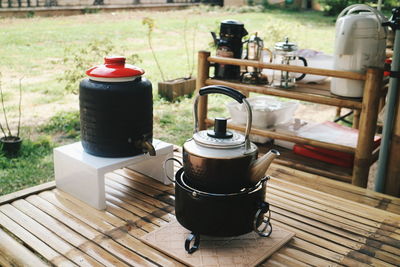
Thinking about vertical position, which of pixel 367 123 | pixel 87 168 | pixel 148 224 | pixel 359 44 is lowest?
pixel 148 224

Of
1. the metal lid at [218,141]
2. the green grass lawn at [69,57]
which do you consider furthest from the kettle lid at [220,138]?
the green grass lawn at [69,57]

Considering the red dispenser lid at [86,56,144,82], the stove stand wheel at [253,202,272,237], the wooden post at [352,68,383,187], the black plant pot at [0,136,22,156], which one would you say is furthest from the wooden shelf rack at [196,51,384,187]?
the black plant pot at [0,136,22,156]

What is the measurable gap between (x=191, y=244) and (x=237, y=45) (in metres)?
1.47

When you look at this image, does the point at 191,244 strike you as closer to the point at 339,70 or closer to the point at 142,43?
the point at 339,70

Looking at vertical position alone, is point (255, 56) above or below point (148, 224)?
above

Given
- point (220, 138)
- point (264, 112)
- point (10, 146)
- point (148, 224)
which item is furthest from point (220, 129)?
point (10, 146)

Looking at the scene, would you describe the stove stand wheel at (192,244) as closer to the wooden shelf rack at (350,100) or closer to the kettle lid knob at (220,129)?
the kettle lid knob at (220,129)

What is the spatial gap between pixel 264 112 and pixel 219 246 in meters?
1.39

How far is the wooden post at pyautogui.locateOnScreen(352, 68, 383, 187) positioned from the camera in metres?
2.15

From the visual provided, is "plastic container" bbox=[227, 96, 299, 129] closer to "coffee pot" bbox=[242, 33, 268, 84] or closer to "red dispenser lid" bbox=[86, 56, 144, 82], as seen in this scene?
"coffee pot" bbox=[242, 33, 268, 84]

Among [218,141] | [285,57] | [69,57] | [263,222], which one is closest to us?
[218,141]

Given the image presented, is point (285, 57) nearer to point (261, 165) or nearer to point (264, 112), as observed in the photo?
point (264, 112)

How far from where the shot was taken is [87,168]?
1862 millimetres

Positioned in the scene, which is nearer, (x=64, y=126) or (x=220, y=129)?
(x=220, y=129)
